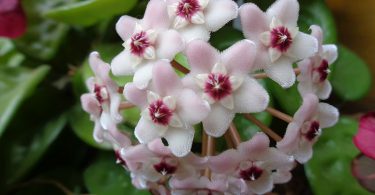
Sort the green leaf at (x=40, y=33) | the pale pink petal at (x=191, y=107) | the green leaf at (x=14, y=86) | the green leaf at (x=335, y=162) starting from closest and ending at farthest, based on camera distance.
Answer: the pale pink petal at (x=191, y=107)
the green leaf at (x=335, y=162)
the green leaf at (x=14, y=86)
the green leaf at (x=40, y=33)

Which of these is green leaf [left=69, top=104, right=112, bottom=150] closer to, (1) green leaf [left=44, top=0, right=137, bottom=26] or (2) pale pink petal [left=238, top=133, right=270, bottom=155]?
(1) green leaf [left=44, top=0, right=137, bottom=26]

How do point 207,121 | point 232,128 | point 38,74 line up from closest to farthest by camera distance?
1. point 207,121
2. point 232,128
3. point 38,74

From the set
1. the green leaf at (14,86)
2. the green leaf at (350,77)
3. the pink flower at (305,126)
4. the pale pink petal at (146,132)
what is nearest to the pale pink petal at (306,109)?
the pink flower at (305,126)

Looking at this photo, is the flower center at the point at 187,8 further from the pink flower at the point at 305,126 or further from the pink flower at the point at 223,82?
the pink flower at the point at 305,126

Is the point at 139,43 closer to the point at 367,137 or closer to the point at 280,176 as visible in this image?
the point at 280,176

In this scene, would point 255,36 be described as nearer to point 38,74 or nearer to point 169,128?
point 169,128

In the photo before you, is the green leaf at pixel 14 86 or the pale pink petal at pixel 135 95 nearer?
the pale pink petal at pixel 135 95

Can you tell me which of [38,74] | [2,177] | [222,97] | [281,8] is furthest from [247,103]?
[2,177]

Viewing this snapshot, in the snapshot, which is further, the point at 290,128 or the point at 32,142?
the point at 32,142
